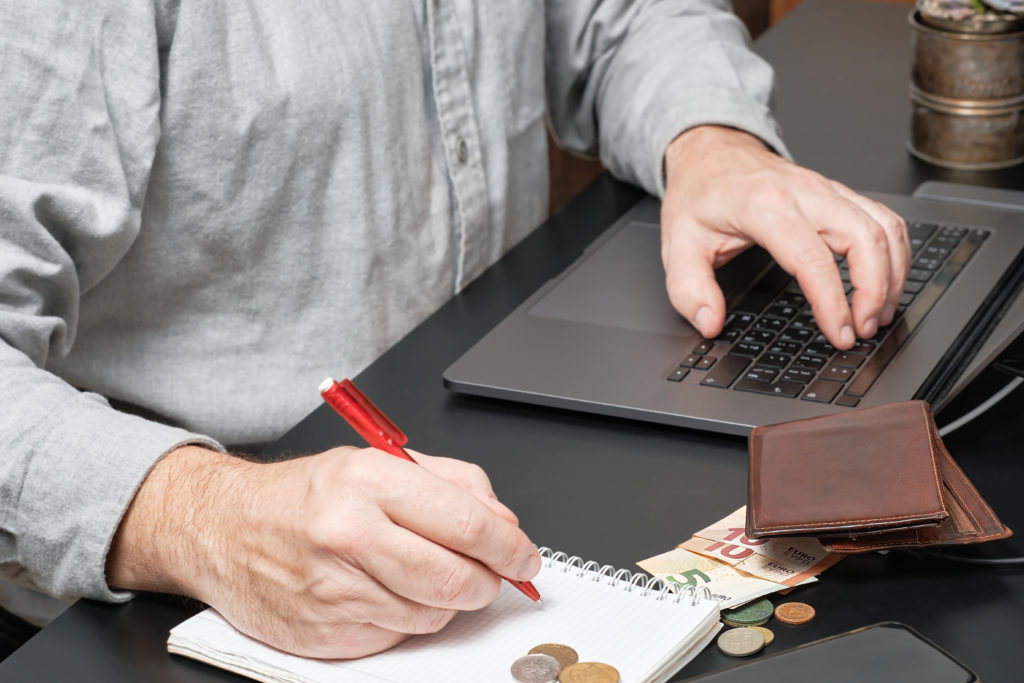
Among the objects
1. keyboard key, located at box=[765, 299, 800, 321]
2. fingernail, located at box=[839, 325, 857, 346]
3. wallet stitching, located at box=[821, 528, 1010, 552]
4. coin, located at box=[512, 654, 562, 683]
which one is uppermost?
wallet stitching, located at box=[821, 528, 1010, 552]

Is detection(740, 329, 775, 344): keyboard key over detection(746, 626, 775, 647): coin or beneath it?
beneath

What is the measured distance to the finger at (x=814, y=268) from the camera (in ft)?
2.86

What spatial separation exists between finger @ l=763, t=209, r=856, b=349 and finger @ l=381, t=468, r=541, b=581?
1.21ft

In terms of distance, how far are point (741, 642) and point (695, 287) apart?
381mm

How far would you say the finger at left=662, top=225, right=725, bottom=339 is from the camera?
918 millimetres

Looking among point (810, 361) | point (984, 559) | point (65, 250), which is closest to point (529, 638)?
point (984, 559)

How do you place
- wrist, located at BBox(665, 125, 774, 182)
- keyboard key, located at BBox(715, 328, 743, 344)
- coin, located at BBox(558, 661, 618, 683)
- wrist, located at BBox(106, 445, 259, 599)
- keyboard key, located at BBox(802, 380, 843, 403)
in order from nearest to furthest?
coin, located at BBox(558, 661, 618, 683) < wrist, located at BBox(106, 445, 259, 599) < keyboard key, located at BBox(802, 380, 843, 403) < keyboard key, located at BBox(715, 328, 743, 344) < wrist, located at BBox(665, 125, 774, 182)

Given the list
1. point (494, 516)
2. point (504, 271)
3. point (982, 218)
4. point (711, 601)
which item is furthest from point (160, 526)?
point (982, 218)

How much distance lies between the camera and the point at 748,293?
995 millimetres

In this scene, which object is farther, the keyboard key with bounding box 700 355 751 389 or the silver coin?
the keyboard key with bounding box 700 355 751 389

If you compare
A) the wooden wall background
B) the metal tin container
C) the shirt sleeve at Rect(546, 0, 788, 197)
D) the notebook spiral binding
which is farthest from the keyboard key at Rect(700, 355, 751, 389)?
the wooden wall background

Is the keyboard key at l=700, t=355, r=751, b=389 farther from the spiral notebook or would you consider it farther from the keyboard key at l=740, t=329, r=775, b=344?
the spiral notebook

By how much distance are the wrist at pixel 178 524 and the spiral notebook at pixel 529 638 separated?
3 centimetres

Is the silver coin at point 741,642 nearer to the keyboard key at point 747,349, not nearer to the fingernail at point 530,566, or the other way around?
the fingernail at point 530,566
